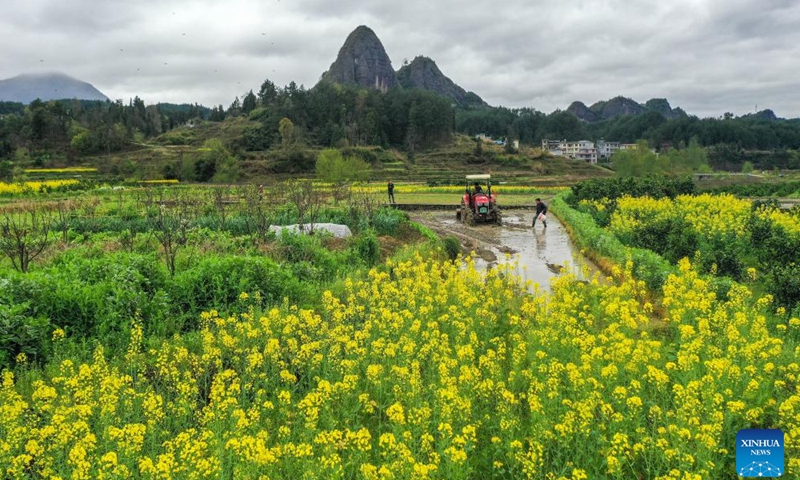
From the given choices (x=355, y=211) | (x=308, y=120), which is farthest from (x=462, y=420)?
(x=308, y=120)

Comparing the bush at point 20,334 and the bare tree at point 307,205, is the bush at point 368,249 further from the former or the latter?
the bush at point 20,334

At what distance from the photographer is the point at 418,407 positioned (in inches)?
199

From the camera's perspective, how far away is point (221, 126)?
116812 mm

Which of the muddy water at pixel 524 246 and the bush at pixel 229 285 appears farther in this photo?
the muddy water at pixel 524 246

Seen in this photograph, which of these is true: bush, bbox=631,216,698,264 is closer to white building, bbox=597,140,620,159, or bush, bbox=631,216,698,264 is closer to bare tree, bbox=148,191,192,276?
bare tree, bbox=148,191,192,276

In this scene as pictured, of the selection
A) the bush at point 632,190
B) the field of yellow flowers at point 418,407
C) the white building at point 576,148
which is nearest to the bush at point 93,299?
the field of yellow flowers at point 418,407

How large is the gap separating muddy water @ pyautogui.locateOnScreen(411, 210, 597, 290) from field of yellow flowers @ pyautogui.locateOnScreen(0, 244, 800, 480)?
502 cm

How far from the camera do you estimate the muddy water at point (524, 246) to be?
14273 millimetres

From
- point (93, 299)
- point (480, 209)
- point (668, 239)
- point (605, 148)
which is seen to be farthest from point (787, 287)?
point (605, 148)

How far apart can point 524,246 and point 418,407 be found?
46.8 feet

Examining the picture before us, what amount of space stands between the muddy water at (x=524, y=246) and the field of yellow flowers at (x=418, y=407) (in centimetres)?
502

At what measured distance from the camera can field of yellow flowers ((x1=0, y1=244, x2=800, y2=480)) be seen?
160 inches

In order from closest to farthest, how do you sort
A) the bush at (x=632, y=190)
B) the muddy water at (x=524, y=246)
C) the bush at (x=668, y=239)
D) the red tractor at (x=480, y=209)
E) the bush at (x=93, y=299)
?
the bush at (x=93, y=299) < the bush at (x=668, y=239) < the muddy water at (x=524, y=246) < the red tractor at (x=480, y=209) < the bush at (x=632, y=190)

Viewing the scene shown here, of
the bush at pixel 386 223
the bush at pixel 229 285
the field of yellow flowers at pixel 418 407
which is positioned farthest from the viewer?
the bush at pixel 386 223
